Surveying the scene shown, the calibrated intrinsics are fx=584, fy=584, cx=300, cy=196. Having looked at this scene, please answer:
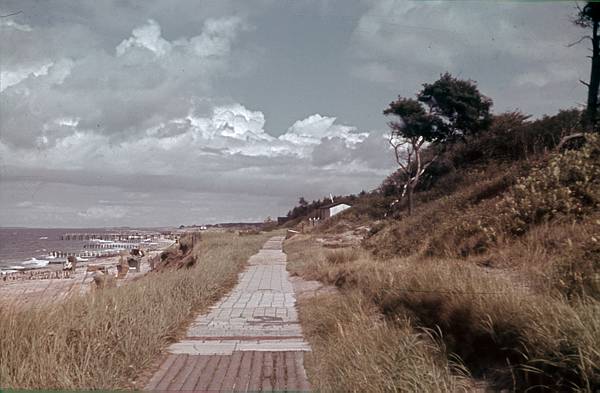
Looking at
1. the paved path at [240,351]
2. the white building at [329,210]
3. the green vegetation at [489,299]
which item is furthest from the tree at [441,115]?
the white building at [329,210]

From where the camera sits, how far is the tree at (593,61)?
348 inches

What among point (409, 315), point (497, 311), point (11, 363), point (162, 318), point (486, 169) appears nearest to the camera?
point (11, 363)

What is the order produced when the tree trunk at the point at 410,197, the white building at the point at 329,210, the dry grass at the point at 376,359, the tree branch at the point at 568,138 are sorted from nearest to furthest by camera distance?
the dry grass at the point at 376,359 → the tree branch at the point at 568,138 → the tree trunk at the point at 410,197 → the white building at the point at 329,210

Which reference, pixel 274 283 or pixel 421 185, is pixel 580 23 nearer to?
pixel 274 283

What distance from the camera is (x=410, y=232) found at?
43.2 feet

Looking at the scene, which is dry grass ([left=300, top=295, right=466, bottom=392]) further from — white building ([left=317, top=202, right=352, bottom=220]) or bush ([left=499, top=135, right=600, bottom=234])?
white building ([left=317, top=202, right=352, bottom=220])

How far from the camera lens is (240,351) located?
21.4 ft

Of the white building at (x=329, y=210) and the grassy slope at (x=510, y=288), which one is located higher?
the white building at (x=329, y=210)

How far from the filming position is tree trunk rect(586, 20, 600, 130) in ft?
30.6

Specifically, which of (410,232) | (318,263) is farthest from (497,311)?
(318,263)

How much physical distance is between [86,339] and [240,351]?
203 cm

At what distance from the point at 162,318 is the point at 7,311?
214 cm

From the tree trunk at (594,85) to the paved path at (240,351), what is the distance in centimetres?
649

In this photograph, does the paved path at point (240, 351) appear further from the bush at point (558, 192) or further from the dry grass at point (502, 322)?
the bush at point (558, 192)
